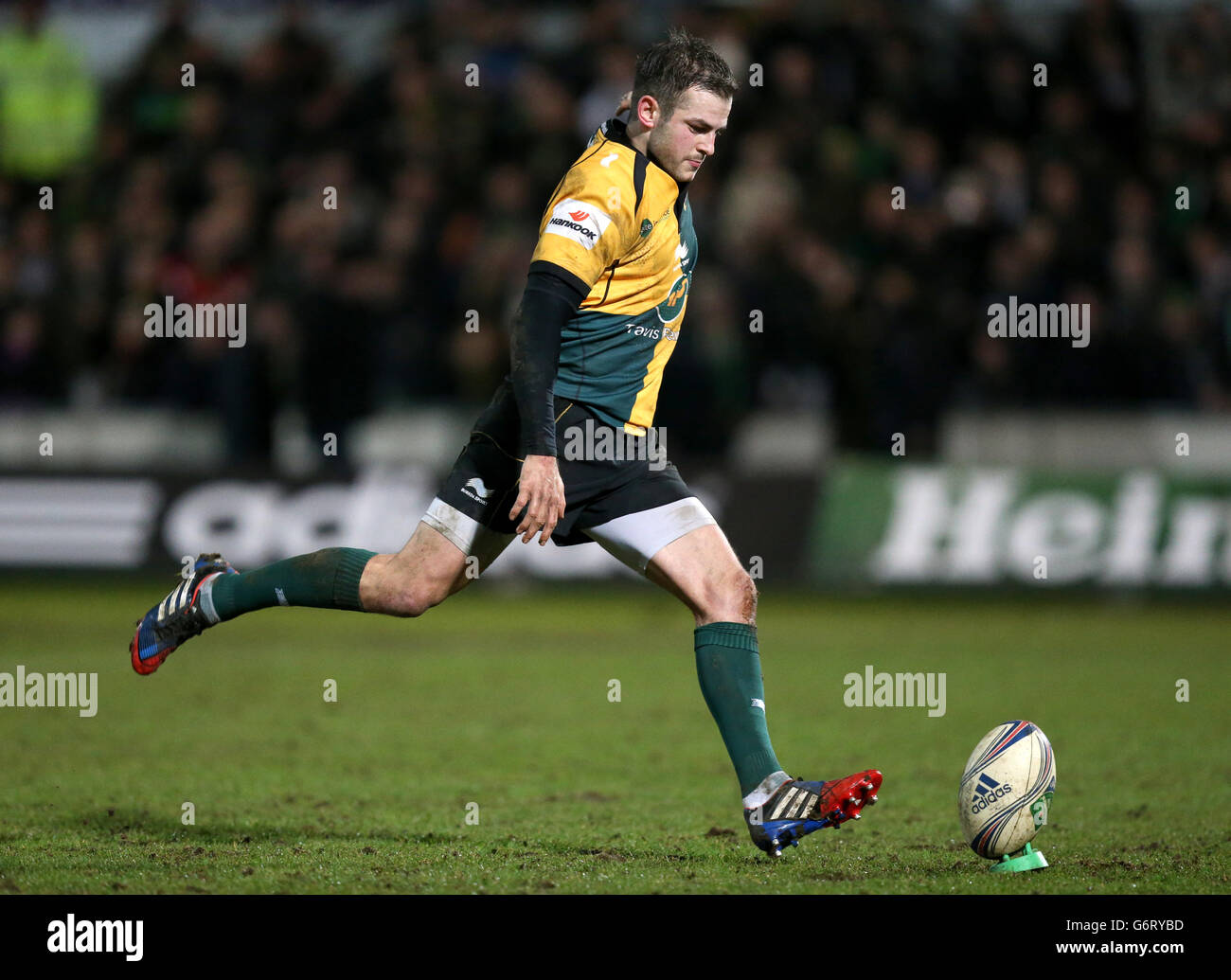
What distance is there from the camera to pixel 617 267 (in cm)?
580

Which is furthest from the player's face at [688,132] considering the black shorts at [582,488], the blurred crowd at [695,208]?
the blurred crowd at [695,208]

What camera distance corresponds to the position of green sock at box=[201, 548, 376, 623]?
6.05 m

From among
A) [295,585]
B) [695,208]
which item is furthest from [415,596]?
[695,208]

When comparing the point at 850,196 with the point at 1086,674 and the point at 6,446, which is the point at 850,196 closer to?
the point at 1086,674

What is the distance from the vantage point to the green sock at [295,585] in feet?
19.9

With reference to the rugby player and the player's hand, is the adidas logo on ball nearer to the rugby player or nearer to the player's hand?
the rugby player

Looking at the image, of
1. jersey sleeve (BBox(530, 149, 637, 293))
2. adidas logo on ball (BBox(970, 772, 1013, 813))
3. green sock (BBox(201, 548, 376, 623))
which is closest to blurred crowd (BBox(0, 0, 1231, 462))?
green sock (BBox(201, 548, 376, 623))

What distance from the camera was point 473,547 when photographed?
235 inches

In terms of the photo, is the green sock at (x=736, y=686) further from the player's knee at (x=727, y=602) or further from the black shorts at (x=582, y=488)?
the black shorts at (x=582, y=488)

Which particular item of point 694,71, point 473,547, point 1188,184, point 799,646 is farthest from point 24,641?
point 1188,184

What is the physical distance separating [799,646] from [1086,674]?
6.98 feet

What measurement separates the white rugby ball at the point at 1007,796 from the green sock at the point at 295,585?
89.2 inches

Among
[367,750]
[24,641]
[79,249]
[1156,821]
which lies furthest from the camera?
[79,249]

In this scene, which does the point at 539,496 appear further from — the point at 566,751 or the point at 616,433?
the point at 566,751
